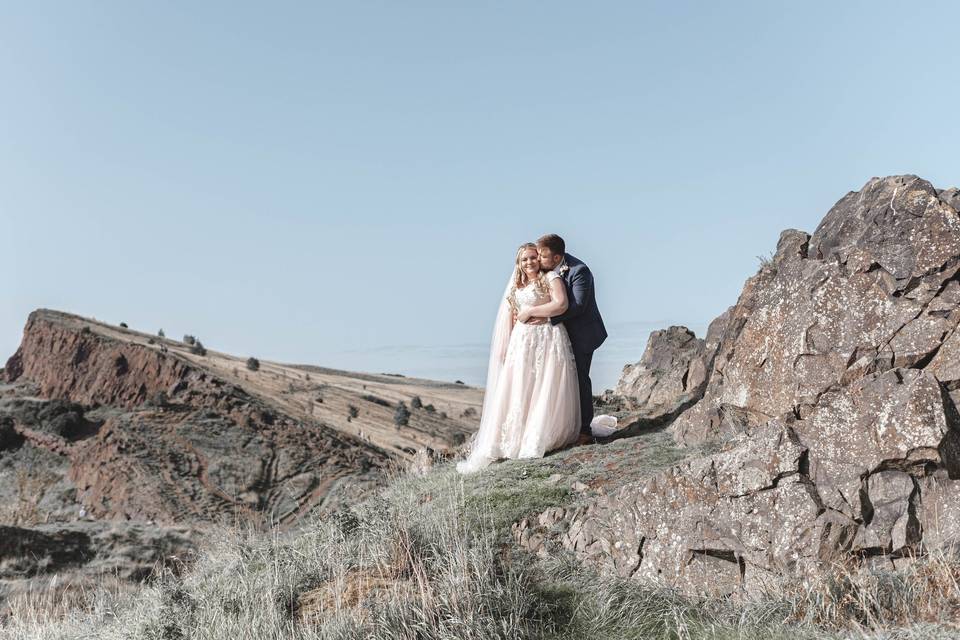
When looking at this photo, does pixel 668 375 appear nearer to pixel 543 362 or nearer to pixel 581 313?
pixel 581 313

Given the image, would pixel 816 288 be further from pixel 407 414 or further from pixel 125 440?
pixel 407 414

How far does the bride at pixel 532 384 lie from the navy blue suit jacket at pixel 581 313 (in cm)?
18

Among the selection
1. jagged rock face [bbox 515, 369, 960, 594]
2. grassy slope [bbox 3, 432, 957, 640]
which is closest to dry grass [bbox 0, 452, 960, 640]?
grassy slope [bbox 3, 432, 957, 640]

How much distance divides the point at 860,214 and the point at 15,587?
Result: 13807 millimetres

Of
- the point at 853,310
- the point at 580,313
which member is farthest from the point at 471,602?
the point at 580,313

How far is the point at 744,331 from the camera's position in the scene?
10742 mm

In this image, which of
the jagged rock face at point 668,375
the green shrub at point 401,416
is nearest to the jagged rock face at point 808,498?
the jagged rock face at point 668,375

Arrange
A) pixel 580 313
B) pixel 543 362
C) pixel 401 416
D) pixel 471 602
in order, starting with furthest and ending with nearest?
pixel 401 416, pixel 580 313, pixel 543 362, pixel 471 602

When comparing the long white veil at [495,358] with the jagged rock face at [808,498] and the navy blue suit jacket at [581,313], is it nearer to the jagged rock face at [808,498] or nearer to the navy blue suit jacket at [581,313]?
the navy blue suit jacket at [581,313]

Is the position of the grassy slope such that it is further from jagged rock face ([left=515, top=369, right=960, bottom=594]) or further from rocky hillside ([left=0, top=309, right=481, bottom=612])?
rocky hillside ([left=0, top=309, right=481, bottom=612])

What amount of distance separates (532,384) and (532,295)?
1431 mm

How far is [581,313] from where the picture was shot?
13.1 m

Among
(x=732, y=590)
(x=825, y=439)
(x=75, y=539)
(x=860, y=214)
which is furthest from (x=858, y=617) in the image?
(x=75, y=539)

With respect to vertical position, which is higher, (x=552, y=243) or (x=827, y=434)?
(x=552, y=243)
